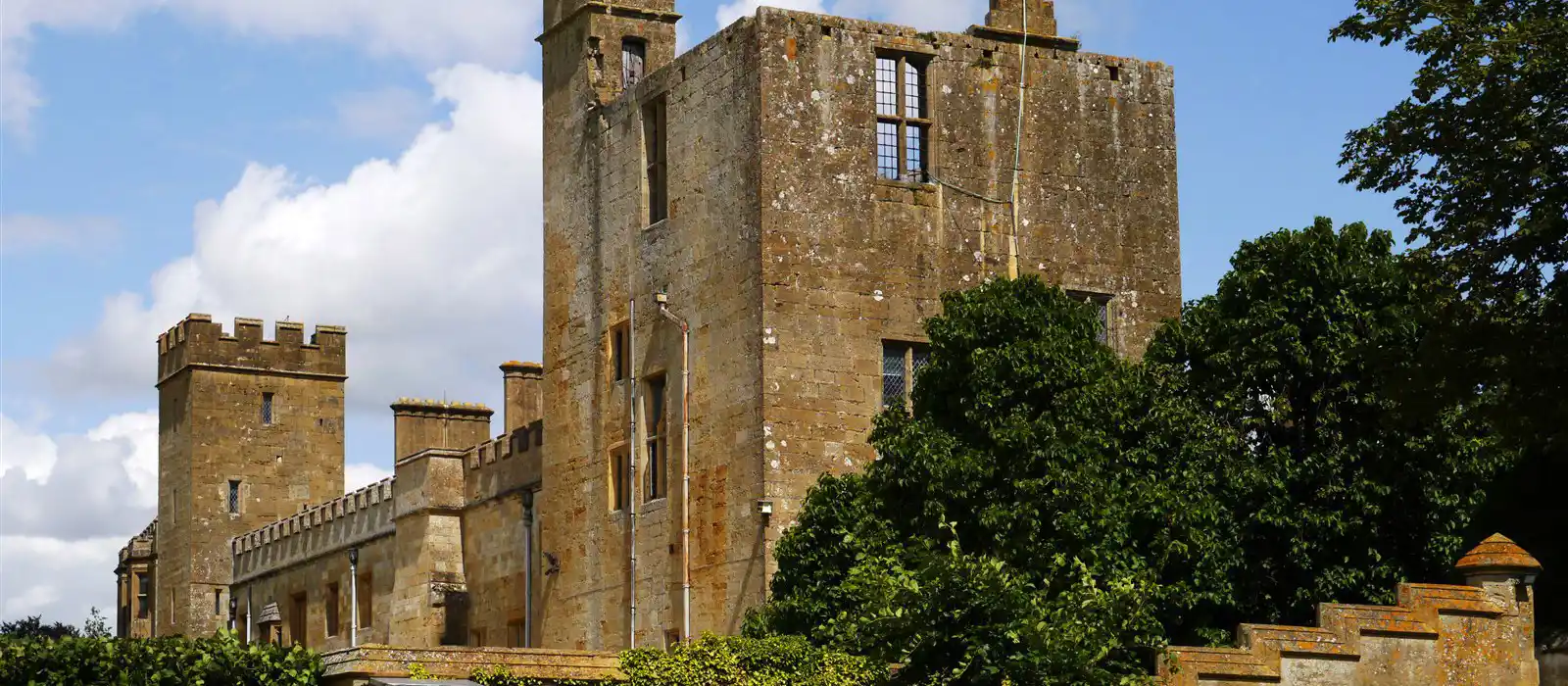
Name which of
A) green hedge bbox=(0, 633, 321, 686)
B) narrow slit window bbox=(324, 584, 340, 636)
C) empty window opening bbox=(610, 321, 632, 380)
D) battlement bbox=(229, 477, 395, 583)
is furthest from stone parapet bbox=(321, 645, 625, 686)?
narrow slit window bbox=(324, 584, 340, 636)

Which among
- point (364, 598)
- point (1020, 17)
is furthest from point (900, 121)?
point (364, 598)

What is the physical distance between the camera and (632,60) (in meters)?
42.9

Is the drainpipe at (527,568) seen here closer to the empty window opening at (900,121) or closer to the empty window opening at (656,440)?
the empty window opening at (656,440)

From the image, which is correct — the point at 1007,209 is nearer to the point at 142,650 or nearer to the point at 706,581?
the point at 706,581

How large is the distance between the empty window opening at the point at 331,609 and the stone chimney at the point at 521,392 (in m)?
6.55

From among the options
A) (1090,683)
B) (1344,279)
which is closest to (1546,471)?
(1344,279)

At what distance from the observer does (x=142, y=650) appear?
25.8 m

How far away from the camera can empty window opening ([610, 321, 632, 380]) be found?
134ft

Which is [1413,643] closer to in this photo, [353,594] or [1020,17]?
[1020,17]

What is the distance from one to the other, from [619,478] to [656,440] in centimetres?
125

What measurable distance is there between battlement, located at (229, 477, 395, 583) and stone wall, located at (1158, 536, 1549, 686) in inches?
1053

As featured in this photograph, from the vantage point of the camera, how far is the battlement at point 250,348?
68938 millimetres

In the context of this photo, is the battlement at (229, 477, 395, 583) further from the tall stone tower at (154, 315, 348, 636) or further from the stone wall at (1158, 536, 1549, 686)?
the stone wall at (1158, 536, 1549, 686)

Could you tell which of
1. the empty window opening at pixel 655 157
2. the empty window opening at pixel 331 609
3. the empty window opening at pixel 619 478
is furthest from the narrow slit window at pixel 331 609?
the empty window opening at pixel 655 157
